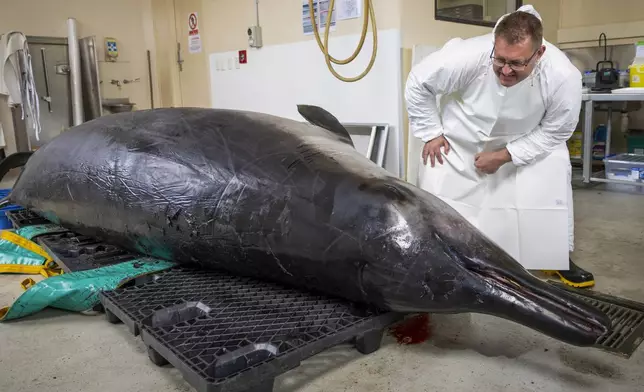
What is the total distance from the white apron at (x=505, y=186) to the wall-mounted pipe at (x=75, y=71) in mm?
4282

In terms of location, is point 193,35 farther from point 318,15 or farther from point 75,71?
point 318,15

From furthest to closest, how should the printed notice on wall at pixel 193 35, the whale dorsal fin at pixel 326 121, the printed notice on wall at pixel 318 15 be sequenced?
the printed notice on wall at pixel 193 35
the printed notice on wall at pixel 318 15
the whale dorsal fin at pixel 326 121

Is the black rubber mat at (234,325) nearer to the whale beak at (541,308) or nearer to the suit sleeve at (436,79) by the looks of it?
the whale beak at (541,308)

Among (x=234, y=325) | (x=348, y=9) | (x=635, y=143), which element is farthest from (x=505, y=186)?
(x=635, y=143)

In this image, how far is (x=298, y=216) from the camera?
1.58 meters

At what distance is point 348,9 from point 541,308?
2913 millimetres

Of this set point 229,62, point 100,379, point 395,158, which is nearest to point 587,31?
point 395,158

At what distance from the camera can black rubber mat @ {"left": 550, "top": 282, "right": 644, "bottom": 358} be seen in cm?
149

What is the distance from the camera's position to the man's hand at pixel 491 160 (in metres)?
2.23

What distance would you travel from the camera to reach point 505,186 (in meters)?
2.34

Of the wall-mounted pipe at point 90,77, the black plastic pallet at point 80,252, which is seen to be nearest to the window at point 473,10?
the black plastic pallet at point 80,252

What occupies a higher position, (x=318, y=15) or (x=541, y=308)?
(x=318, y=15)

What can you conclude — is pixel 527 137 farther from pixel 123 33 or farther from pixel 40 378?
pixel 123 33

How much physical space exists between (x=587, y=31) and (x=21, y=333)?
18.3 ft
